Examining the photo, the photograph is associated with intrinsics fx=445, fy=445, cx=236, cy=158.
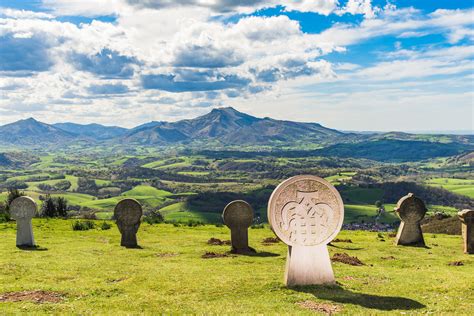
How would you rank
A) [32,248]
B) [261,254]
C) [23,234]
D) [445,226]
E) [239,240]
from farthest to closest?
[445,226] → [23,234] → [32,248] → [239,240] → [261,254]

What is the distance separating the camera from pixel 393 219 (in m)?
148

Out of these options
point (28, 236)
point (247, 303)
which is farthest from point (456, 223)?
point (28, 236)

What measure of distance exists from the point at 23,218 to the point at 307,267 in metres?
20.5

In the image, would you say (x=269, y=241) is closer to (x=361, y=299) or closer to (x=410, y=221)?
(x=410, y=221)

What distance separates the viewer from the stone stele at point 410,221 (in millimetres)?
30672

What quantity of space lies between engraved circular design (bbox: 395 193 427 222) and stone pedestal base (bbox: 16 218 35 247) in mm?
24885

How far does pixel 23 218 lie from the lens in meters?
29.3

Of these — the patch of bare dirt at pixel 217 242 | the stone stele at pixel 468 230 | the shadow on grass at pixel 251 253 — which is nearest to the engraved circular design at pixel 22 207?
the patch of bare dirt at pixel 217 242

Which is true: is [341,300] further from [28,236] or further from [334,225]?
[28,236]

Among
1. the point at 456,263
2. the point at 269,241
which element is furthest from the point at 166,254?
the point at 456,263

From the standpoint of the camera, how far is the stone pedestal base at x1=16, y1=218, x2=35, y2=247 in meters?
29.1

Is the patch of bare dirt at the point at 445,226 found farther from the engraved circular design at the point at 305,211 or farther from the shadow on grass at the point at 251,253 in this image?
the engraved circular design at the point at 305,211

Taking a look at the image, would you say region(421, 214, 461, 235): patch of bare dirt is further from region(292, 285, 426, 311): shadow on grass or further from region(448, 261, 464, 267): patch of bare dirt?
region(292, 285, 426, 311): shadow on grass

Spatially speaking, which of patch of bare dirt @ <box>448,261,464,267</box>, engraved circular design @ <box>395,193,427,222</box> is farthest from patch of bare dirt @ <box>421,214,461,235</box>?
patch of bare dirt @ <box>448,261,464,267</box>
